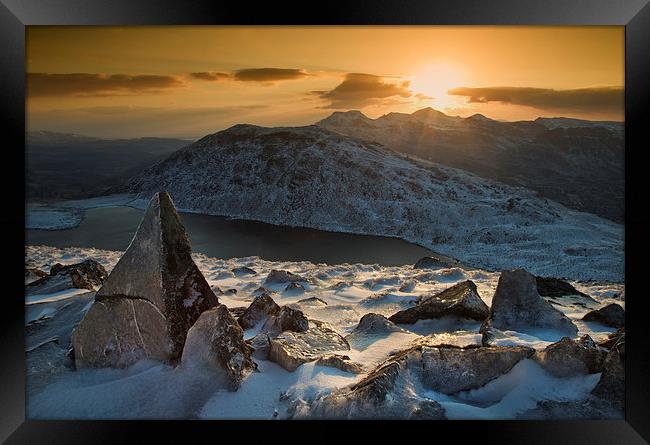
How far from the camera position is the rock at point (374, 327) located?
7.00 meters

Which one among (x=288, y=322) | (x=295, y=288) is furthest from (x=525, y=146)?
(x=288, y=322)

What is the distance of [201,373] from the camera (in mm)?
5527

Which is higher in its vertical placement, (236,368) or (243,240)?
(243,240)

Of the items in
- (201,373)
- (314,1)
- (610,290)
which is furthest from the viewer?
(610,290)

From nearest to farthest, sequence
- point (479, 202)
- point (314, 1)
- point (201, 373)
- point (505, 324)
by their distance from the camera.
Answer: point (201, 373), point (314, 1), point (505, 324), point (479, 202)

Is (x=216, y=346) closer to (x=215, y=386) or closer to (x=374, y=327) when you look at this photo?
(x=215, y=386)

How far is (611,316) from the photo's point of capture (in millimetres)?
7496

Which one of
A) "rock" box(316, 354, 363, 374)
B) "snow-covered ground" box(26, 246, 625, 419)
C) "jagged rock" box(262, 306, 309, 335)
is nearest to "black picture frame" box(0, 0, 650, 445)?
"snow-covered ground" box(26, 246, 625, 419)

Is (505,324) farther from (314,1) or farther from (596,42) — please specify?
(314,1)

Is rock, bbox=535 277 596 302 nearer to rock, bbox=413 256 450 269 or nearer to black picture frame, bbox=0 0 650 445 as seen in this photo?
black picture frame, bbox=0 0 650 445

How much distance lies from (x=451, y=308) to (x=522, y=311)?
99 centimetres

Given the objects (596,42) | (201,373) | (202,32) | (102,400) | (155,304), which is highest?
(202,32)
